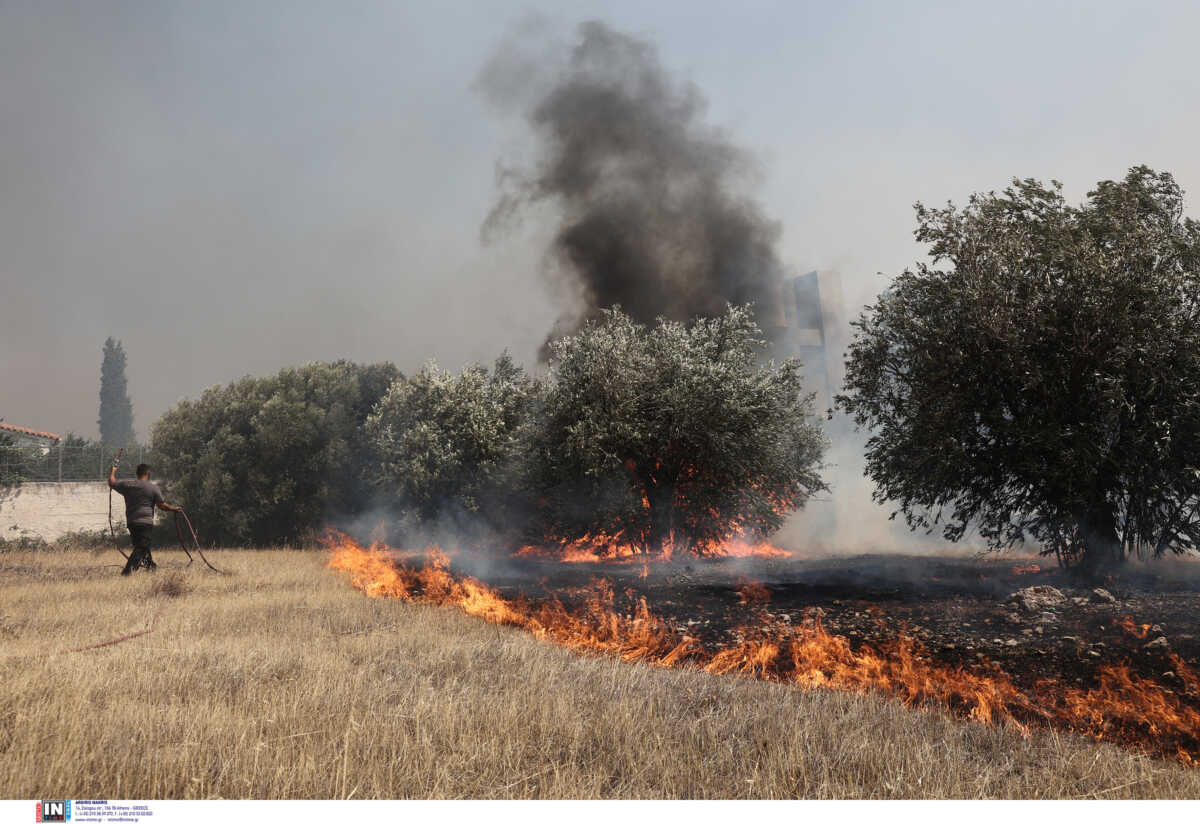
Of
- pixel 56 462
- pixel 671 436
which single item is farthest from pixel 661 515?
pixel 56 462

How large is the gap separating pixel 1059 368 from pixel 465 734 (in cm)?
1444

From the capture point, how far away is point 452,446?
98.7 feet

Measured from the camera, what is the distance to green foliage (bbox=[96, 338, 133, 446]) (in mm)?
76625

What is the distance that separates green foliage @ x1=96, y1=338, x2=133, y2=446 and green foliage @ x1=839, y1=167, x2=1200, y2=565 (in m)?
82.6

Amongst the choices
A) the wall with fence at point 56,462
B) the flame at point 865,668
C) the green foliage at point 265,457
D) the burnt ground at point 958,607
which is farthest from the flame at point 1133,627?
the wall with fence at point 56,462

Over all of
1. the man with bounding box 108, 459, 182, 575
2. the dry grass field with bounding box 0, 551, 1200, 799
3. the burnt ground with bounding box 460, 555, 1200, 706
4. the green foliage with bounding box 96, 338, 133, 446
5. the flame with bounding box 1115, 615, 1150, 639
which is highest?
the green foliage with bounding box 96, 338, 133, 446

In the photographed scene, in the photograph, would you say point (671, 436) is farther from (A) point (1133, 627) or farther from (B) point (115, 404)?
(B) point (115, 404)

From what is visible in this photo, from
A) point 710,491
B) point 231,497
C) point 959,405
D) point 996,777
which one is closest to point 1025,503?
point 959,405

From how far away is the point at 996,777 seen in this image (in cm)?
513

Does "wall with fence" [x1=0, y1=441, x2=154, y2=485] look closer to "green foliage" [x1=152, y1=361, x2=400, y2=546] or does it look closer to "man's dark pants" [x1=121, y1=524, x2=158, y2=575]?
"green foliage" [x1=152, y1=361, x2=400, y2=546]

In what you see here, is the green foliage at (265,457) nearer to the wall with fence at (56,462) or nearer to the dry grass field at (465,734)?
the wall with fence at (56,462)

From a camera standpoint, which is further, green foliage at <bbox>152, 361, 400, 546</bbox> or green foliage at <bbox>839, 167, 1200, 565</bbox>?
green foliage at <bbox>152, 361, 400, 546</bbox>

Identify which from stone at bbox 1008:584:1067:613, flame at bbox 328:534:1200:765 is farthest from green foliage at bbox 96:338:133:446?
stone at bbox 1008:584:1067:613
